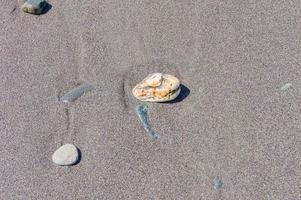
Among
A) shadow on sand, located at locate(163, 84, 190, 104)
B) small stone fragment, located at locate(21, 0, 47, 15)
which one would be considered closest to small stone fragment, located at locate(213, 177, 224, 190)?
shadow on sand, located at locate(163, 84, 190, 104)

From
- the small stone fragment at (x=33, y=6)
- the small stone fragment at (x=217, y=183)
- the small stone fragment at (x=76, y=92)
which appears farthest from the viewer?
the small stone fragment at (x=33, y=6)

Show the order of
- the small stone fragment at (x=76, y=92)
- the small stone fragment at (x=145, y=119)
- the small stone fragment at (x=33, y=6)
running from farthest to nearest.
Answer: the small stone fragment at (x=33, y=6) < the small stone fragment at (x=76, y=92) < the small stone fragment at (x=145, y=119)

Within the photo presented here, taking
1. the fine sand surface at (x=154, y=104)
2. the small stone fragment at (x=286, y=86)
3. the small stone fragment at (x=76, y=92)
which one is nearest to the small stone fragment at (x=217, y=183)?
the fine sand surface at (x=154, y=104)

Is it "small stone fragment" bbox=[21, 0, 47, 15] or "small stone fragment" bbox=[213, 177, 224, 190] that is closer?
"small stone fragment" bbox=[213, 177, 224, 190]

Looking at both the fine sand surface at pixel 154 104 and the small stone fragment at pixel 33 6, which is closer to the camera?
the fine sand surface at pixel 154 104

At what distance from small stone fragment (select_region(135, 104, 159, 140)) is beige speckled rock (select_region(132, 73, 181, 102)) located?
2.1 inches

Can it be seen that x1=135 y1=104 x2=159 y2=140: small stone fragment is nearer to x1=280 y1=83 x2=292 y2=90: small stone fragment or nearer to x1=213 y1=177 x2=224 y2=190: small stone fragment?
x1=213 y1=177 x2=224 y2=190: small stone fragment

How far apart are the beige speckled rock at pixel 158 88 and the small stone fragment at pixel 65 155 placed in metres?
0.45

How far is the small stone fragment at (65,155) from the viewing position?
2477 mm

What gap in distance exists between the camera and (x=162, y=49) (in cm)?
290

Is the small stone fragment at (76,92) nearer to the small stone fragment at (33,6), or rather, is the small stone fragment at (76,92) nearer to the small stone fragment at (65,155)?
the small stone fragment at (65,155)

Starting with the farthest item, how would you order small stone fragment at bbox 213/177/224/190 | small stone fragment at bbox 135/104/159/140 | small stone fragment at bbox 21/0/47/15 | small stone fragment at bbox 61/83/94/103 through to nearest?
1. small stone fragment at bbox 21/0/47/15
2. small stone fragment at bbox 61/83/94/103
3. small stone fragment at bbox 135/104/159/140
4. small stone fragment at bbox 213/177/224/190

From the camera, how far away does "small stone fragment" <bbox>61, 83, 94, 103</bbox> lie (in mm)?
2703

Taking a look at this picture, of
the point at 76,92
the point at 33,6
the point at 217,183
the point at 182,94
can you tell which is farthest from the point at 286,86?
the point at 33,6
